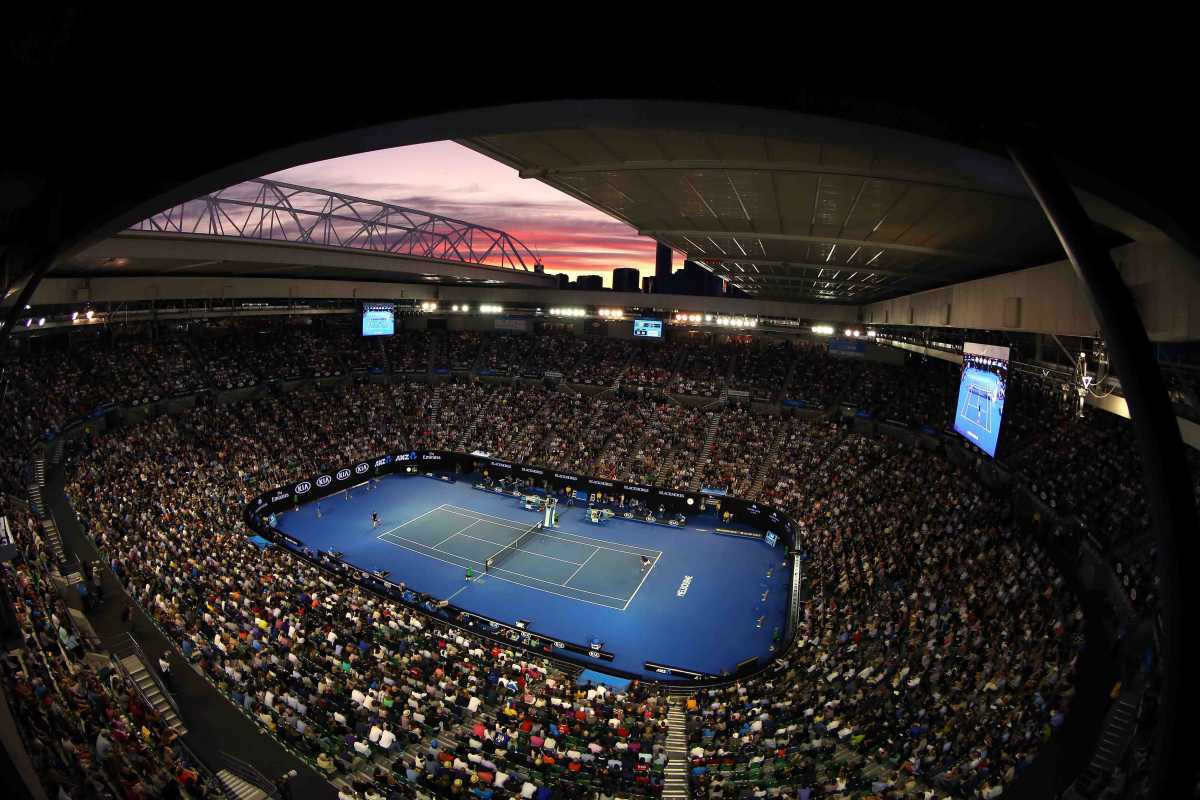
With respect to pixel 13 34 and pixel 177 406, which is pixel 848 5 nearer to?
pixel 13 34

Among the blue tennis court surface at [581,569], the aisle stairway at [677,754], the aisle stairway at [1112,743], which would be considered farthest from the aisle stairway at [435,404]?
the aisle stairway at [1112,743]

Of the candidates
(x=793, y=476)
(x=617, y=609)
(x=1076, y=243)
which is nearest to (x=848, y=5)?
(x=1076, y=243)

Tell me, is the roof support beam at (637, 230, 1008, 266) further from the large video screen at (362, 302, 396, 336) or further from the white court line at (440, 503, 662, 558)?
the large video screen at (362, 302, 396, 336)

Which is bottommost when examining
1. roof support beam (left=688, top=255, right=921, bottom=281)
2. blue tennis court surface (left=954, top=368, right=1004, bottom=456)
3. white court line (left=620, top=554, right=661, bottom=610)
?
white court line (left=620, top=554, right=661, bottom=610)

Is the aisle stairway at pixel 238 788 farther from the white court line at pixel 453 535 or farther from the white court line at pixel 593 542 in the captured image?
the white court line at pixel 593 542

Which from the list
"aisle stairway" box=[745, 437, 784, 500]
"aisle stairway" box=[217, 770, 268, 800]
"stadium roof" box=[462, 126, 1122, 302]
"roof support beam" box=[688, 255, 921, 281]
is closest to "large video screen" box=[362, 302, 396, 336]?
"aisle stairway" box=[745, 437, 784, 500]

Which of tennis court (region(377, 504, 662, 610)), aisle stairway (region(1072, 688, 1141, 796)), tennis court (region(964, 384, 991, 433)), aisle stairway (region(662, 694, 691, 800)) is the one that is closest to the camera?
aisle stairway (region(1072, 688, 1141, 796))
